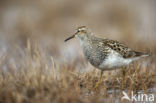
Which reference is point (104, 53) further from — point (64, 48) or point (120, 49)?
point (64, 48)

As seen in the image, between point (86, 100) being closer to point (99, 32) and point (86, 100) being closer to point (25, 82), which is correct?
point (25, 82)

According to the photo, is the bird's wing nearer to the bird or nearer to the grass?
the bird

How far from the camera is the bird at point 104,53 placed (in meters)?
7.13

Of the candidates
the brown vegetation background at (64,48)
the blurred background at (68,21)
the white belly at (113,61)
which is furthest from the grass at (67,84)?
the blurred background at (68,21)

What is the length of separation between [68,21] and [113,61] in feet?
25.5

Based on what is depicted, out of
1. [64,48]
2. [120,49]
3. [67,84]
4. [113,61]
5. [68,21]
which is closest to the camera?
[67,84]

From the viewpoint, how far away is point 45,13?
1470cm

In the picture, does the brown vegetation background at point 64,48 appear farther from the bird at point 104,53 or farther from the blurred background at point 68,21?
the bird at point 104,53

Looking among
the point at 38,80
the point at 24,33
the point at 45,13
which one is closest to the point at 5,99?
the point at 38,80

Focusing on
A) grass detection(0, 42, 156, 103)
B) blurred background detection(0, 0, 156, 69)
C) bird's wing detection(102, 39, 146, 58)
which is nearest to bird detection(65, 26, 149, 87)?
bird's wing detection(102, 39, 146, 58)

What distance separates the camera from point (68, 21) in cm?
1478

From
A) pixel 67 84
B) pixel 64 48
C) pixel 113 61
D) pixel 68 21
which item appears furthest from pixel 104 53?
pixel 68 21

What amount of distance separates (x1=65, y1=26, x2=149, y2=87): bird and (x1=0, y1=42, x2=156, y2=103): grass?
208 mm

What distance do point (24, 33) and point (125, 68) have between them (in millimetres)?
6104
